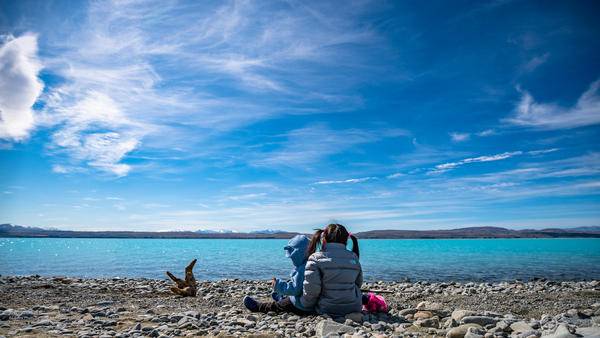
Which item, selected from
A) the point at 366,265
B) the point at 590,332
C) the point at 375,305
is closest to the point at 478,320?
the point at 590,332

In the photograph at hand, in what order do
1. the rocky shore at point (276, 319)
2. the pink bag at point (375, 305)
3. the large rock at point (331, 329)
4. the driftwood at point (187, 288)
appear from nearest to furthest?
the large rock at point (331, 329) → the rocky shore at point (276, 319) → the pink bag at point (375, 305) → the driftwood at point (187, 288)

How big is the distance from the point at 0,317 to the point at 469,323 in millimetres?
10180

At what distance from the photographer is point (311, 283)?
7.80 m

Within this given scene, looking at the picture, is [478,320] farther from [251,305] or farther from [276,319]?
[251,305]

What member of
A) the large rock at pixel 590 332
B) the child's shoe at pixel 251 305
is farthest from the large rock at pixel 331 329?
the large rock at pixel 590 332

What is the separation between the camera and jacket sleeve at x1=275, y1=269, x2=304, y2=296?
8.23 m

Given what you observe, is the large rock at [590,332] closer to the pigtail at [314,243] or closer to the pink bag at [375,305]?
the pink bag at [375,305]

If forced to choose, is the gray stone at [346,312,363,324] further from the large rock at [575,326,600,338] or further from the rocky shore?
the large rock at [575,326,600,338]

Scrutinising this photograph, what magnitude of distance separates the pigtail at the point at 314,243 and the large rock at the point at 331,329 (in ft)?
5.42

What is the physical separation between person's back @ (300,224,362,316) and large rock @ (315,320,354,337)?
108cm

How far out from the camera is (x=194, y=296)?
42.5ft

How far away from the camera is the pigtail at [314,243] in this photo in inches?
314

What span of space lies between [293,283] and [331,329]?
189 cm

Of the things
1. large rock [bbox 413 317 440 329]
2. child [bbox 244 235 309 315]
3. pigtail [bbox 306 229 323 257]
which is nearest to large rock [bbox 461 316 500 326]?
large rock [bbox 413 317 440 329]
